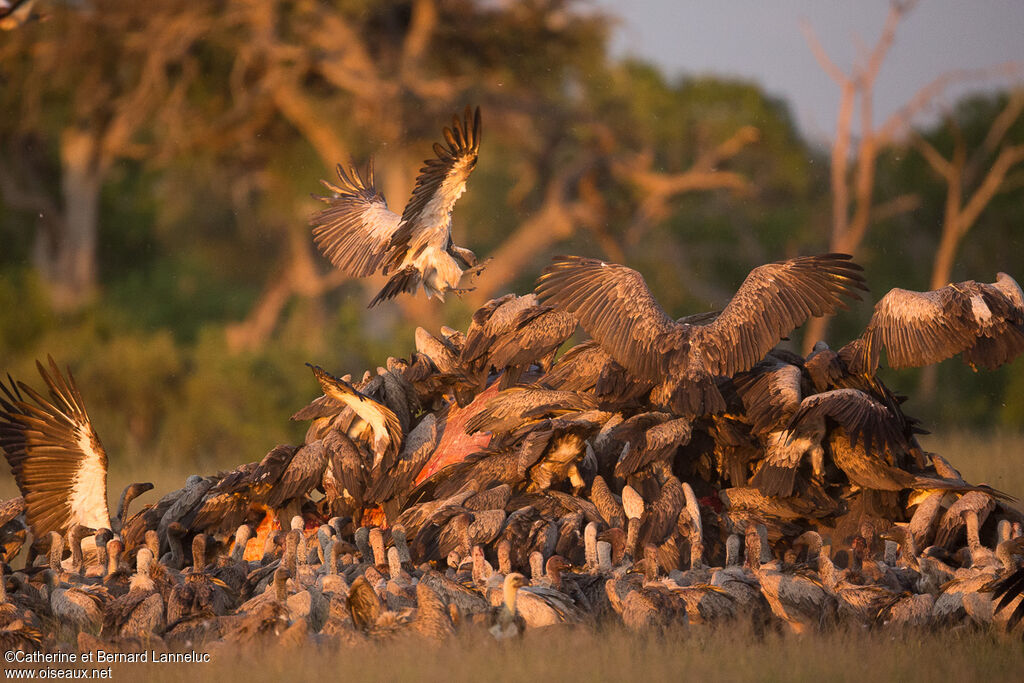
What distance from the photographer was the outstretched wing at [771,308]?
7.67m

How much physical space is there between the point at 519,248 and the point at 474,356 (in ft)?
54.3

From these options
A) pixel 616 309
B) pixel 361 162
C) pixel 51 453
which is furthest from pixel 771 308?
pixel 361 162

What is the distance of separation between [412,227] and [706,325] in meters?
2.16

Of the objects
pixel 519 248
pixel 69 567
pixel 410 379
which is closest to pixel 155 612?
pixel 69 567

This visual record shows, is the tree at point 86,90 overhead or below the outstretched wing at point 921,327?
overhead

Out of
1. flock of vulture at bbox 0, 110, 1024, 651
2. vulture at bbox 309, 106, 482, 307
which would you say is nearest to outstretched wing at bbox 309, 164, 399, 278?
→ vulture at bbox 309, 106, 482, 307

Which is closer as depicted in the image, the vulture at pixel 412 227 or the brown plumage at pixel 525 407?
the brown plumage at pixel 525 407

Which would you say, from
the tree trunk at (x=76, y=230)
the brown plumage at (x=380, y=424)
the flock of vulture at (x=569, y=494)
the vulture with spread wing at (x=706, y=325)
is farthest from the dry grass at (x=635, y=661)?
the tree trunk at (x=76, y=230)

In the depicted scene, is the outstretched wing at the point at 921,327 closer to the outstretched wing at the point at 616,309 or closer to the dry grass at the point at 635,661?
the outstretched wing at the point at 616,309

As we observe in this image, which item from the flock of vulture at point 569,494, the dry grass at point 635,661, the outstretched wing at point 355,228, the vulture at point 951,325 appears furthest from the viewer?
the outstretched wing at point 355,228

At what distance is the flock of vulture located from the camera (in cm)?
641

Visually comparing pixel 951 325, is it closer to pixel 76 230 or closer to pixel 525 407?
pixel 525 407

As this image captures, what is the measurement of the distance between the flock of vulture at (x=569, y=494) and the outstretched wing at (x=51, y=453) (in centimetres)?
1

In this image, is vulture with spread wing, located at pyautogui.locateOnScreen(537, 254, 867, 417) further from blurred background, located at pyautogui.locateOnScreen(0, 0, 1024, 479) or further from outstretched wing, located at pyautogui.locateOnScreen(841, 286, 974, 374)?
blurred background, located at pyautogui.locateOnScreen(0, 0, 1024, 479)
